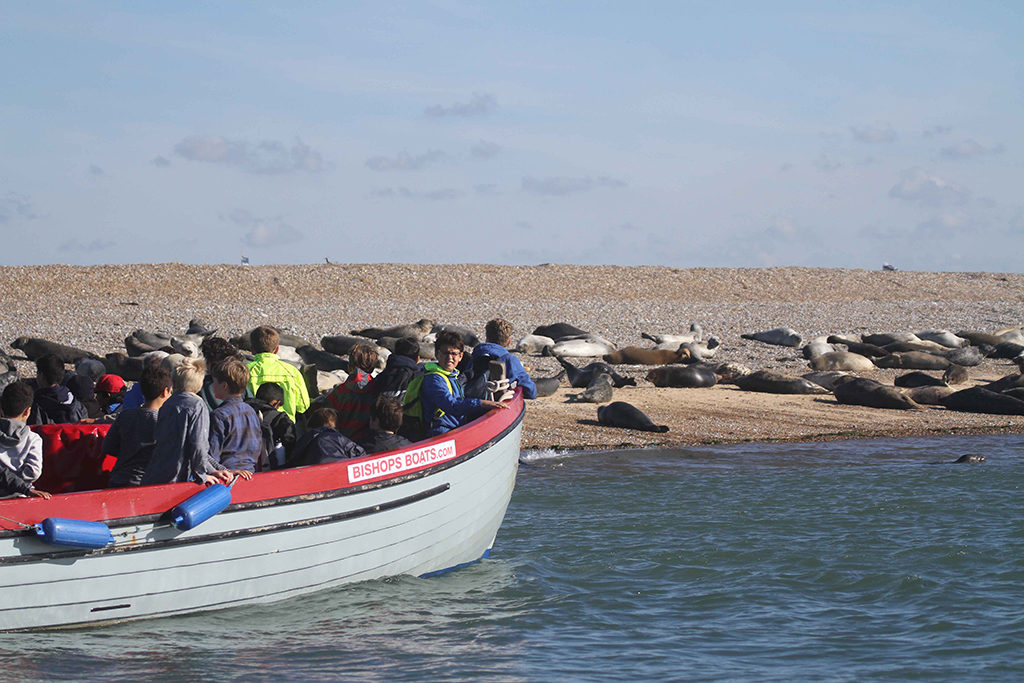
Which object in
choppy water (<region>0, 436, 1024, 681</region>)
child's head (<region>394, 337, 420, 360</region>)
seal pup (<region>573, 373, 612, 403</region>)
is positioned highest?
child's head (<region>394, 337, 420, 360</region>)

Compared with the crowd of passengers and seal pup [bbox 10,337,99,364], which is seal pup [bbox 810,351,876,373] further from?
seal pup [bbox 10,337,99,364]

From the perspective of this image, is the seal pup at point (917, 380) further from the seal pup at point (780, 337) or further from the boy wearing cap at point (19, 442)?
the boy wearing cap at point (19, 442)

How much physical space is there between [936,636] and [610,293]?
1093 inches

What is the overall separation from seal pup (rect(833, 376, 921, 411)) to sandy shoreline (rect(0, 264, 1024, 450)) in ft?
0.69

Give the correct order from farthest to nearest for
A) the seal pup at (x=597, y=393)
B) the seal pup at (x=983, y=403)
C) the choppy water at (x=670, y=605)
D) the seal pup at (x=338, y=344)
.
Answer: the seal pup at (x=338, y=344) < the seal pup at (x=983, y=403) < the seal pup at (x=597, y=393) < the choppy water at (x=670, y=605)

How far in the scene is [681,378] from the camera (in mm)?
17453

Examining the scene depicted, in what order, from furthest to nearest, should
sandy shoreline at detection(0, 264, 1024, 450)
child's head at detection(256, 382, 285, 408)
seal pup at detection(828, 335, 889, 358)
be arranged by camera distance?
1. seal pup at detection(828, 335, 889, 358)
2. sandy shoreline at detection(0, 264, 1024, 450)
3. child's head at detection(256, 382, 285, 408)

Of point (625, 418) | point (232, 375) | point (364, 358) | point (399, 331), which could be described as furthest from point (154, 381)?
point (399, 331)

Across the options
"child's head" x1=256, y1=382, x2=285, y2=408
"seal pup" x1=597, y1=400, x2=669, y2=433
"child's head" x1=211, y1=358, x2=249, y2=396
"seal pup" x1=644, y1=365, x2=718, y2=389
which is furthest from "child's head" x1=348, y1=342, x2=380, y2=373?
"seal pup" x1=644, y1=365, x2=718, y2=389

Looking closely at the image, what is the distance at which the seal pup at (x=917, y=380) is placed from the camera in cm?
1753

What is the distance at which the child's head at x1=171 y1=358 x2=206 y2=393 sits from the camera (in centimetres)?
641

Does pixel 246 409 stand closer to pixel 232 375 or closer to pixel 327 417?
pixel 232 375

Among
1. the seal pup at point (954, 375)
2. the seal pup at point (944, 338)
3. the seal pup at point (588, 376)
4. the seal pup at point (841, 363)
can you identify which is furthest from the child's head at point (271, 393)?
the seal pup at point (944, 338)

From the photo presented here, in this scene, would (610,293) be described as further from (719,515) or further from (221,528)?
(221,528)
